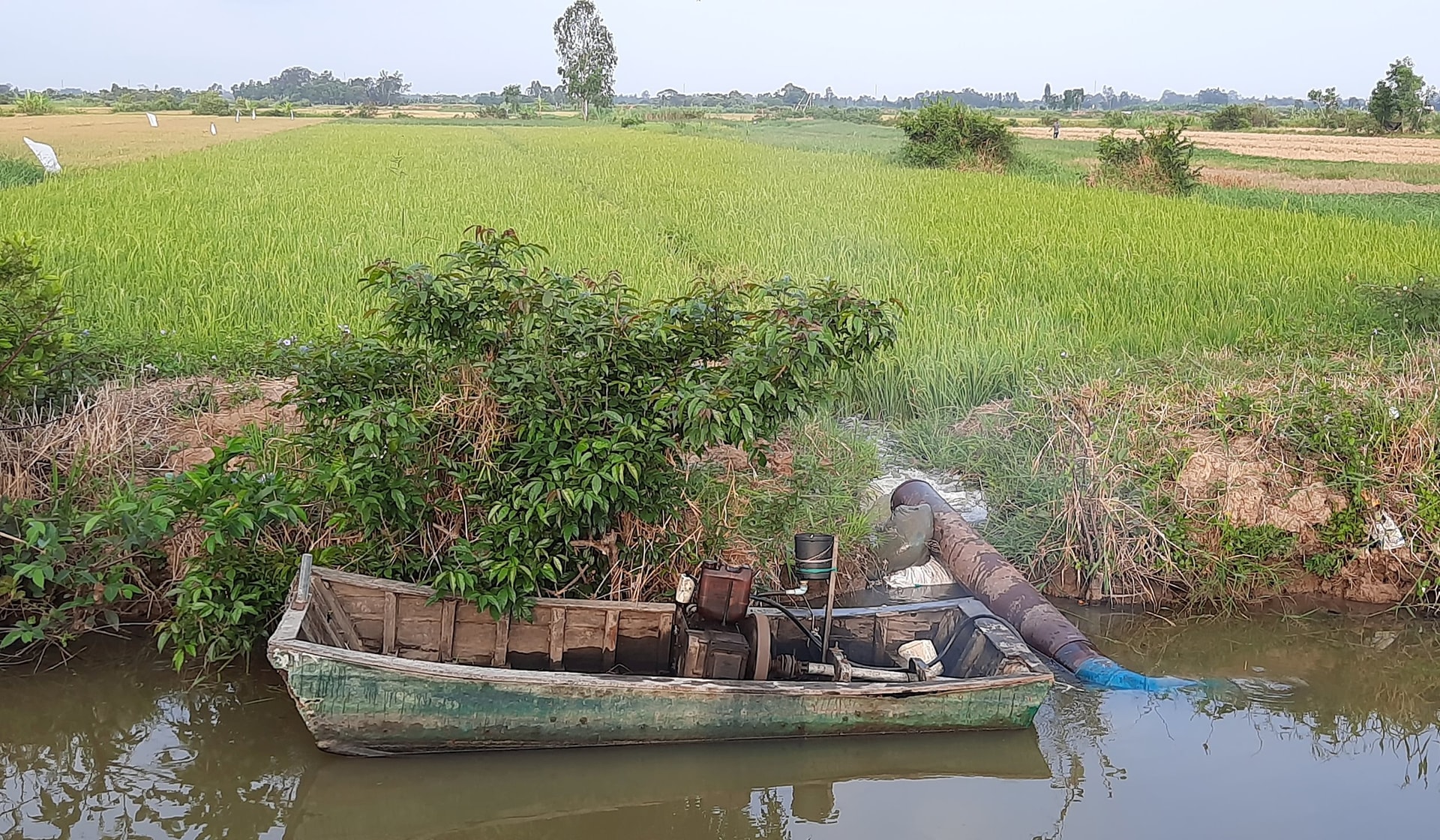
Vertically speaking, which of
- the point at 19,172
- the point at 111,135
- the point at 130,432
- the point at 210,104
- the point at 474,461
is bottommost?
the point at 130,432

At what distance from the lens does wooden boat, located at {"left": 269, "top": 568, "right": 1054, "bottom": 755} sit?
3.21 m

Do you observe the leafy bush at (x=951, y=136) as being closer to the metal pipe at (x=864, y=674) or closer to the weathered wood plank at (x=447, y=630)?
the metal pipe at (x=864, y=674)

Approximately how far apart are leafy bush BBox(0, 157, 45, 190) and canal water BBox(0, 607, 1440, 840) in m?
9.70

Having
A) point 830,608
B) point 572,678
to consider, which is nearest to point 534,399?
point 572,678

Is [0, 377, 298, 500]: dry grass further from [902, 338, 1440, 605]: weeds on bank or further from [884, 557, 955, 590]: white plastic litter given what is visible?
[902, 338, 1440, 605]: weeds on bank

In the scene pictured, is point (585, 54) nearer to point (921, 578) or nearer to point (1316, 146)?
point (1316, 146)

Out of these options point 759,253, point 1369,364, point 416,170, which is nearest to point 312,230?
point 759,253

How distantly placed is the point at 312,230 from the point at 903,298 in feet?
17.0

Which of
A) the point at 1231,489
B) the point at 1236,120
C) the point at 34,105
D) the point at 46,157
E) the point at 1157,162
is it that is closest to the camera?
the point at 1231,489

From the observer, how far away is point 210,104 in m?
42.3

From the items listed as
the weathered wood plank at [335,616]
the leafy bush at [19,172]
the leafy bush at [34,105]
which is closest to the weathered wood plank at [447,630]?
the weathered wood plank at [335,616]

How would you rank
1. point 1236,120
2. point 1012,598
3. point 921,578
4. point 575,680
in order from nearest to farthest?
point 575,680 < point 1012,598 < point 921,578 < point 1236,120

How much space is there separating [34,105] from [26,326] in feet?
81.7

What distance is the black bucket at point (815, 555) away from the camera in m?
3.91
